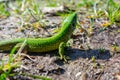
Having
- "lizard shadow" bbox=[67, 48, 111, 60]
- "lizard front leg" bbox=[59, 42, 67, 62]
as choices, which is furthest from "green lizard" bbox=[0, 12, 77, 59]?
"lizard shadow" bbox=[67, 48, 111, 60]

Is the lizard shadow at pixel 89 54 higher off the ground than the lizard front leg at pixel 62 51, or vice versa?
the lizard front leg at pixel 62 51

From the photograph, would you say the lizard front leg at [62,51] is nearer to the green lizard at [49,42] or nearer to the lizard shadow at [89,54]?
the green lizard at [49,42]

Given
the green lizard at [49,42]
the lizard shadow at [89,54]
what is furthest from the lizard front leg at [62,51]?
the lizard shadow at [89,54]

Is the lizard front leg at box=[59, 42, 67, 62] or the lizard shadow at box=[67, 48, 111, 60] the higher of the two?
the lizard front leg at box=[59, 42, 67, 62]

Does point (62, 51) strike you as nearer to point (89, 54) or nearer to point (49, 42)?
point (49, 42)

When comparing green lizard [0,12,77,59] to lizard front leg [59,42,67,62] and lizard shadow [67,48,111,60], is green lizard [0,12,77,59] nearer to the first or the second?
lizard front leg [59,42,67,62]

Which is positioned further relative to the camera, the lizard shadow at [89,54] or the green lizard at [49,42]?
the green lizard at [49,42]

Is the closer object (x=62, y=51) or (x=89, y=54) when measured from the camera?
(x=62, y=51)

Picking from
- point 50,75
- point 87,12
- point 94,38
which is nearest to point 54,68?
point 50,75

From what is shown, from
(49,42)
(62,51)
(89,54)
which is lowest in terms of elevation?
(89,54)

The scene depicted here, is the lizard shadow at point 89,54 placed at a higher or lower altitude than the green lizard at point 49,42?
lower

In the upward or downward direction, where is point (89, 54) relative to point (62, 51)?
downward

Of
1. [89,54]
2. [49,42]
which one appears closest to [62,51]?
[49,42]
